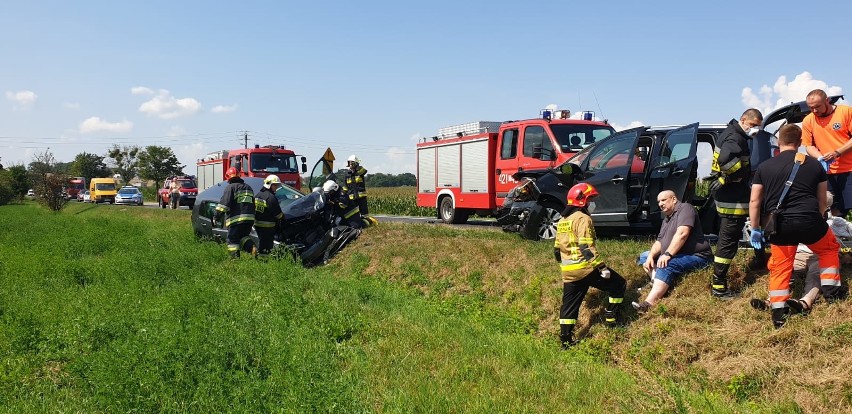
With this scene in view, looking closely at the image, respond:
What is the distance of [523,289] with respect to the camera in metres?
7.67

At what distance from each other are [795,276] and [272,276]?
672 centimetres

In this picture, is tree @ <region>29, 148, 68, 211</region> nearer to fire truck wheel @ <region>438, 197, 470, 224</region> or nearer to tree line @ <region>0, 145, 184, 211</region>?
tree line @ <region>0, 145, 184, 211</region>

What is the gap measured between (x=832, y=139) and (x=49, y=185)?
112 feet

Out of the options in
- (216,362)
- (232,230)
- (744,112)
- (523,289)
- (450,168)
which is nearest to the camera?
(216,362)

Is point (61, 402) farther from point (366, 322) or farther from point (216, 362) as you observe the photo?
point (366, 322)

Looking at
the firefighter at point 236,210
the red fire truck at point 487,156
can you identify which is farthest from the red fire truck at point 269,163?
the firefighter at point 236,210

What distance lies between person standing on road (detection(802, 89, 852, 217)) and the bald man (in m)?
1.25

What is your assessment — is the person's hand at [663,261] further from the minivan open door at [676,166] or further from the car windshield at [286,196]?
the car windshield at [286,196]

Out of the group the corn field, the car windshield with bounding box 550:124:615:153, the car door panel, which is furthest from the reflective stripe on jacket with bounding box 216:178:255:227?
the corn field

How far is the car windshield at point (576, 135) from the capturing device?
11.9 meters

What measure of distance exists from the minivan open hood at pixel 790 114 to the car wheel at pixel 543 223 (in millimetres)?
3291

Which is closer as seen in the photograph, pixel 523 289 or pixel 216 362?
pixel 216 362

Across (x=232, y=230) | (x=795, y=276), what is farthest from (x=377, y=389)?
(x=232, y=230)

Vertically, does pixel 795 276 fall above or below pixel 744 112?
below
